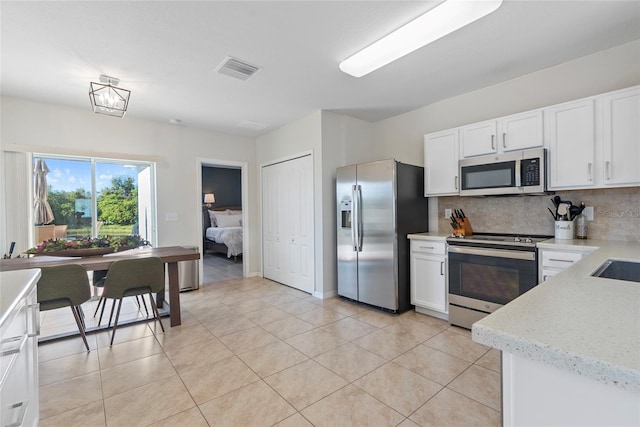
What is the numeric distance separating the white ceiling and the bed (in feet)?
12.1

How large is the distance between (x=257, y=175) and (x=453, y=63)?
3697 mm

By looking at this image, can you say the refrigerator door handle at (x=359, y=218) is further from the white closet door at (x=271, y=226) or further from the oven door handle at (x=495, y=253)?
the white closet door at (x=271, y=226)

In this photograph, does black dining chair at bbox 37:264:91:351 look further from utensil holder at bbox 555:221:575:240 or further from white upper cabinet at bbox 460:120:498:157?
utensil holder at bbox 555:221:575:240

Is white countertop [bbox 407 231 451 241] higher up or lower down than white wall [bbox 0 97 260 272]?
lower down

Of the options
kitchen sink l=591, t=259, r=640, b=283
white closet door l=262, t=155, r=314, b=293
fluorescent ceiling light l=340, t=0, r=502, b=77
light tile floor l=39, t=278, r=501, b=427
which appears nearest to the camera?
kitchen sink l=591, t=259, r=640, b=283

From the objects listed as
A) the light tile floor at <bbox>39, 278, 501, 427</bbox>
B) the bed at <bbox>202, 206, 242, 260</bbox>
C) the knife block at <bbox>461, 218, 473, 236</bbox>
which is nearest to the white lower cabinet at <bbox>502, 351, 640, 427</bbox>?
the light tile floor at <bbox>39, 278, 501, 427</bbox>

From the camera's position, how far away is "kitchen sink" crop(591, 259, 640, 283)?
1.65 m

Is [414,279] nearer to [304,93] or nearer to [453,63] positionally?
[453,63]

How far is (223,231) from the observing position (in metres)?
7.18

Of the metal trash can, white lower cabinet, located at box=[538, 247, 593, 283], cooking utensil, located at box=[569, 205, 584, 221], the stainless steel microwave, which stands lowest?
the metal trash can

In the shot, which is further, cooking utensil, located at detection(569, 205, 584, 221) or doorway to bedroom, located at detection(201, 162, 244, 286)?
doorway to bedroom, located at detection(201, 162, 244, 286)

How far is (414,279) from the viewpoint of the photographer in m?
3.44

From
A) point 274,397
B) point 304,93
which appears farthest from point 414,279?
point 304,93

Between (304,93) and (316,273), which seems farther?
(316,273)
